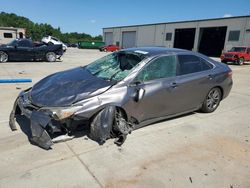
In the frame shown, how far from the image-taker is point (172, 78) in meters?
4.52

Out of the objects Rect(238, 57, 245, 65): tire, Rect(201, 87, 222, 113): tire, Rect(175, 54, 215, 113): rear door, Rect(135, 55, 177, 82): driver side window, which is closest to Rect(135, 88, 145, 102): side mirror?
Rect(135, 55, 177, 82): driver side window

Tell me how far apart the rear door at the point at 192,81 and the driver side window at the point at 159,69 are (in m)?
0.18

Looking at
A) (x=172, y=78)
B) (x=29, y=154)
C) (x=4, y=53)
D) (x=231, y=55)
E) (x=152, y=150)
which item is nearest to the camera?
(x=29, y=154)

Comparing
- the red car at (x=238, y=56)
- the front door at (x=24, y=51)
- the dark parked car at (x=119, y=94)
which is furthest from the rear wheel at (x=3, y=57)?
the red car at (x=238, y=56)

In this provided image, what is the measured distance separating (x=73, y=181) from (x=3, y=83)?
251 inches

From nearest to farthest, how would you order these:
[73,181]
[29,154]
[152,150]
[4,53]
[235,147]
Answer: [73,181], [29,154], [152,150], [235,147], [4,53]

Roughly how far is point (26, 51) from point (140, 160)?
13.6 metres

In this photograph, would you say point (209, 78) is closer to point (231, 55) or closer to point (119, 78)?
point (119, 78)

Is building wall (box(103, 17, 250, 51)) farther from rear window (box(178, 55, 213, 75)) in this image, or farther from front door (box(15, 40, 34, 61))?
rear window (box(178, 55, 213, 75))

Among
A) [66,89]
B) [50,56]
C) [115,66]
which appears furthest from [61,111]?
[50,56]

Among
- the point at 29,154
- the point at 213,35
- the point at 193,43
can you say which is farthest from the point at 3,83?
the point at 213,35

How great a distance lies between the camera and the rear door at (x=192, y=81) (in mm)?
4691

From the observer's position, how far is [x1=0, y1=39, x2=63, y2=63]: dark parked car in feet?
47.3

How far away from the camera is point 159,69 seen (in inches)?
173
